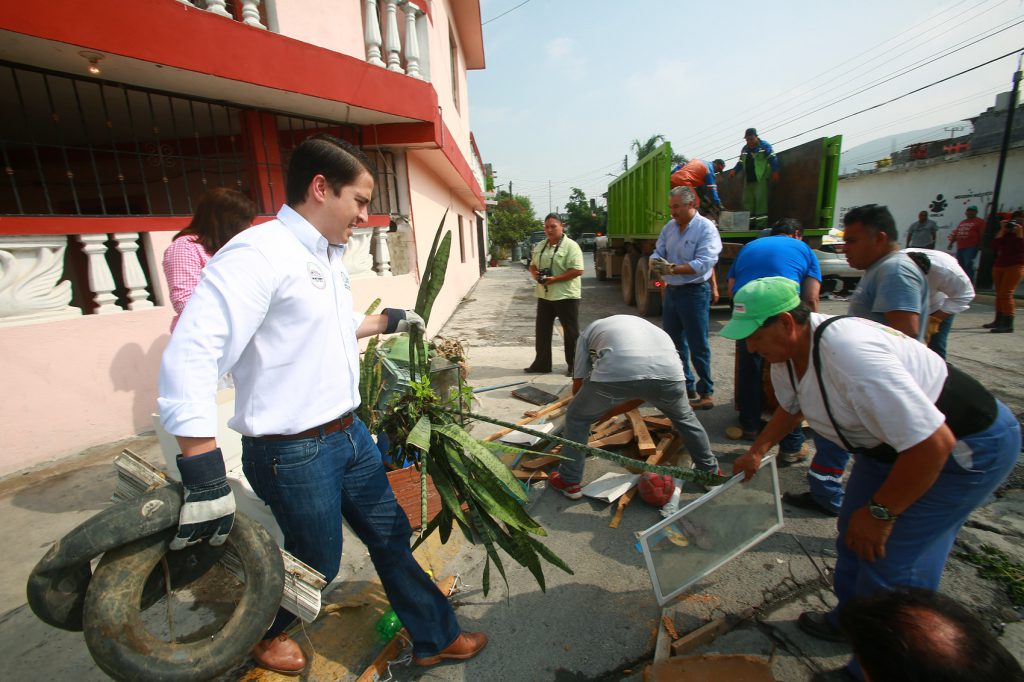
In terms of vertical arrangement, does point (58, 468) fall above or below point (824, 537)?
above

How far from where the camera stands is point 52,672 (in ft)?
6.24

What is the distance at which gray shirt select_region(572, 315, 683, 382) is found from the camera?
2732 mm

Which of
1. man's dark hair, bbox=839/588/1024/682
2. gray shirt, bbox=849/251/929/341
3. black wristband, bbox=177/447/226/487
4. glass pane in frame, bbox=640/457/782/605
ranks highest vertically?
gray shirt, bbox=849/251/929/341

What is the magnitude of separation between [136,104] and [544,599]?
6189 millimetres

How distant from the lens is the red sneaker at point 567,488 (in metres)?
3.07

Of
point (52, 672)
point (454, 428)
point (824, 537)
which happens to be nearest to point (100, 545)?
point (454, 428)

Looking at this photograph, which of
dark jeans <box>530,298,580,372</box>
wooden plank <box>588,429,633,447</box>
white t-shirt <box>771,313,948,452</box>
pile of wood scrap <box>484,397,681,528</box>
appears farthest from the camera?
dark jeans <box>530,298,580,372</box>

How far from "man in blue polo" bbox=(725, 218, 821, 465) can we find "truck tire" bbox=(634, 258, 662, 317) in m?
4.89

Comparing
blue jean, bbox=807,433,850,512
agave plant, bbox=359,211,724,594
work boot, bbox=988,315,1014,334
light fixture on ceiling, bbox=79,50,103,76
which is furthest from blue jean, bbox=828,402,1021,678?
work boot, bbox=988,315,1014,334

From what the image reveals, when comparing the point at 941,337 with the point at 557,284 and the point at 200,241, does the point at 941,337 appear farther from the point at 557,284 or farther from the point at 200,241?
the point at 200,241

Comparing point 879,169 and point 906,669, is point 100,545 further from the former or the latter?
point 879,169

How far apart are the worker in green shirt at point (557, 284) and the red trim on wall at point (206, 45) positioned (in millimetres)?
2212

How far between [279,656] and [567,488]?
5.79 ft

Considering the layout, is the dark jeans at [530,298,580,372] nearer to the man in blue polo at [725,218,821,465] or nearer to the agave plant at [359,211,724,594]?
the man in blue polo at [725,218,821,465]
